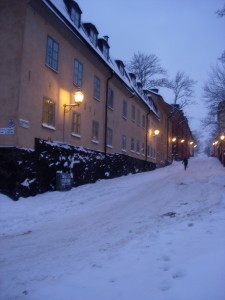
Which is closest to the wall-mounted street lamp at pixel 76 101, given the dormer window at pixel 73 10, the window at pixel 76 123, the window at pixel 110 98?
the window at pixel 76 123

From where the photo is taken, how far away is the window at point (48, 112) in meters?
14.8

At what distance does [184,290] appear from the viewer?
4473 millimetres

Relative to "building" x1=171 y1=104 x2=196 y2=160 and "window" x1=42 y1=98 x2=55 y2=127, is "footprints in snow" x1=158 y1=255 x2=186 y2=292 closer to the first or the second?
"window" x1=42 y1=98 x2=55 y2=127

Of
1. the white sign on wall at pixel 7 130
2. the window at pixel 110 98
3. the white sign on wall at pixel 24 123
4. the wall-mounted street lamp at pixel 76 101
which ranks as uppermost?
the window at pixel 110 98

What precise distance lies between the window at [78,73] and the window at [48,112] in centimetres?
279

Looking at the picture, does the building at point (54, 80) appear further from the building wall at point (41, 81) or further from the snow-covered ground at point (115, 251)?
the snow-covered ground at point (115, 251)

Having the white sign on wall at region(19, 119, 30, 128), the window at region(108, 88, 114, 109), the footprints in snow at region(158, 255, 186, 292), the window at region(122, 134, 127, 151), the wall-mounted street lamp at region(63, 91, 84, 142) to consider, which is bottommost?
the footprints in snow at region(158, 255, 186, 292)

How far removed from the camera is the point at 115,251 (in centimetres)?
627

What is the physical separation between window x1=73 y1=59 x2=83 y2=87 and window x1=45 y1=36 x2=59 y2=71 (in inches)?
74.3

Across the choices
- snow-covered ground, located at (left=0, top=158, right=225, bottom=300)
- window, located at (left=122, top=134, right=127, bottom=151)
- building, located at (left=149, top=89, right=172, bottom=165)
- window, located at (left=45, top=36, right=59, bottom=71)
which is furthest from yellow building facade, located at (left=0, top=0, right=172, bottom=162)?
building, located at (left=149, top=89, right=172, bottom=165)

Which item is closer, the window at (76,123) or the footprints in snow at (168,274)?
the footprints in snow at (168,274)

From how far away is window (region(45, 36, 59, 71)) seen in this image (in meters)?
15.3

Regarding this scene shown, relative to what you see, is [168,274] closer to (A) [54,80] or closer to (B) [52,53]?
(A) [54,80]

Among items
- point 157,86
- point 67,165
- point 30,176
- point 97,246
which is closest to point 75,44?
point 67,165
